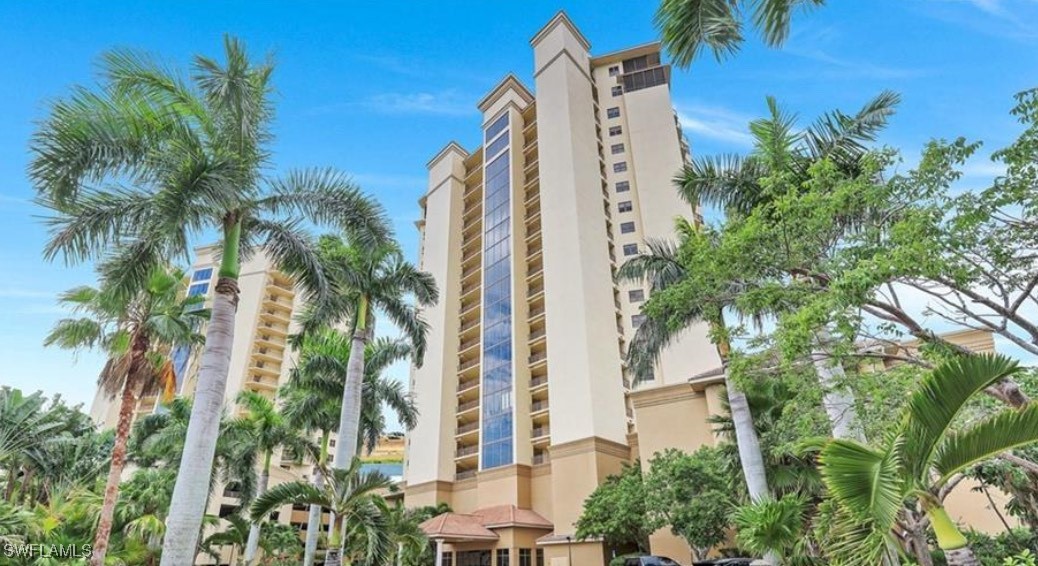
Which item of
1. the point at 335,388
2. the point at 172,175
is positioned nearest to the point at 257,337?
the point at 335,388

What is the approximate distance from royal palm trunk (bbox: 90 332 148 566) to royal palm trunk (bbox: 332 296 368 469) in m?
5.16

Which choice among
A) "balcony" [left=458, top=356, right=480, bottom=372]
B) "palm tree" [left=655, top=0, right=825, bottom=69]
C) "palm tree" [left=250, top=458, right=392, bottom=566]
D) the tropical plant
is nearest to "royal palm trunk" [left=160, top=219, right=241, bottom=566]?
"palm tree" [left=250, top=458, right=392, bottom=566]

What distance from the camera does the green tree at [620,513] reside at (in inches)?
1002

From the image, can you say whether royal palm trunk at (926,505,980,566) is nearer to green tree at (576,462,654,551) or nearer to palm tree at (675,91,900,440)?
palm tree at (675,91,900,440)

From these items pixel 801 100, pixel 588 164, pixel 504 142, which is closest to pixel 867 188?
pixel 801 100

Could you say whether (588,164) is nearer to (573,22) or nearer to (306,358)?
(573,22)

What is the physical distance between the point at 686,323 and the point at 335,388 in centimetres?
1499

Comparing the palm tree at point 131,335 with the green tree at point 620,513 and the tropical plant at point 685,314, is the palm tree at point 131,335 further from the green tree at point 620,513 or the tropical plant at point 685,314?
the green tree at point 620,513

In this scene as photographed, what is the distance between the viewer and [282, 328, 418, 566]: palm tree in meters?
22.0

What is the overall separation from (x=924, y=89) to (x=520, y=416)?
3374 cm

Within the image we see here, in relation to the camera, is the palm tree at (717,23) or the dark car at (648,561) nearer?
the palm tree at (717,23)

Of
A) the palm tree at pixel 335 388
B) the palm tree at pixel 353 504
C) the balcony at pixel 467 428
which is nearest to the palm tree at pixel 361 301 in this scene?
the palm tree at pixel 353 504

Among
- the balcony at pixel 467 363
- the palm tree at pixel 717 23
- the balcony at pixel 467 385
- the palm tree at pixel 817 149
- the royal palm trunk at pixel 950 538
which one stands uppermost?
the balcony at pixel 467 363

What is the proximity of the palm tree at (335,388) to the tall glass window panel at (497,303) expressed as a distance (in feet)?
52.1
